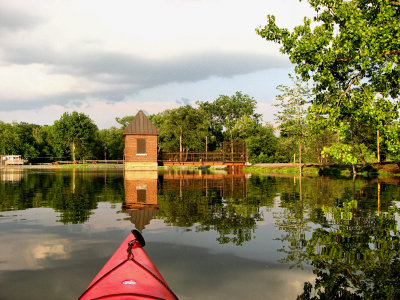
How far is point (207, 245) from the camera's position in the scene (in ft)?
24.6

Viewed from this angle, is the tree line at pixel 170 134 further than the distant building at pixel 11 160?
No

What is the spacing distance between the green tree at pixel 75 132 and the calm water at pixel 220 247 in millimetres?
65867

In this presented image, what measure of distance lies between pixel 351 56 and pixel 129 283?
14770 millimetres

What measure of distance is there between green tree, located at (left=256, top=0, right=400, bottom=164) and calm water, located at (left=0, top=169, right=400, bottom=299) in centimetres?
402

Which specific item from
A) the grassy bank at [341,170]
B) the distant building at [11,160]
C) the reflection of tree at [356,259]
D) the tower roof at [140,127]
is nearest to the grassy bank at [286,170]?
the grassy bank at [341,170]

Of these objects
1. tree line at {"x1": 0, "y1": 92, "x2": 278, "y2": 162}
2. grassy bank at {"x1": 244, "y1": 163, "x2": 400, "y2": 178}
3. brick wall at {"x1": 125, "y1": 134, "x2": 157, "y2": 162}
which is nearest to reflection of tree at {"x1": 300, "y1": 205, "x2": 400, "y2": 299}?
grassy bank at {"x1": 244, "y1": 163, "x2": 400, "y2": 178}

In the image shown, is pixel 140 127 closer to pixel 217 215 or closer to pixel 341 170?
pixel 341 170

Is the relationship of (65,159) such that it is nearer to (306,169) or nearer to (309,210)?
(306,169)

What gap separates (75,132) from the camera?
2953 inches

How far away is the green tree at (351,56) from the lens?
1321 centimetres

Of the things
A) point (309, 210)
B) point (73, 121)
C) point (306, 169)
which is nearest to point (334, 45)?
point (309, 210)

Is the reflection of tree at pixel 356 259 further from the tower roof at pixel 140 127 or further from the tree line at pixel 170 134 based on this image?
the tree line at pixel 170 134

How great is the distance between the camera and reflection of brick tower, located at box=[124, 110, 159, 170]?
40375 millimetres

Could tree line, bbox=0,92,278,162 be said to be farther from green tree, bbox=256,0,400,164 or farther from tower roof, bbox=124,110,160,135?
green tree, bbox=256,0,400,164
